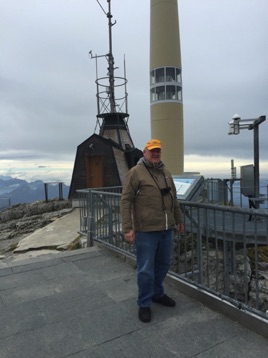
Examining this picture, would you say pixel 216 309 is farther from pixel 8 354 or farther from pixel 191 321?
pixel 8 354

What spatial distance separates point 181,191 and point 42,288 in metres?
5.47

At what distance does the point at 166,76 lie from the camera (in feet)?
84.2

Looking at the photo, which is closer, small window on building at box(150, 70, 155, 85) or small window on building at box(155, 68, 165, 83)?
small window on building at box(155, 68, 165, 83)

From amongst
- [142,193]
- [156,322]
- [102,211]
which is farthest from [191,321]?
[102,211]

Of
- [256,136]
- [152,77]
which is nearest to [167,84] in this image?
[152,77]

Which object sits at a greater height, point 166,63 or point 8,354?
point 166,63

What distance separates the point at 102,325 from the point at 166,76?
24.0 metres

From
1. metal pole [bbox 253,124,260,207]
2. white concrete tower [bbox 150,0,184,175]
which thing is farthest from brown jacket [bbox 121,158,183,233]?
white concrete tower [bbox 150,0,184,175]

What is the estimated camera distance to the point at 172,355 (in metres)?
3.27

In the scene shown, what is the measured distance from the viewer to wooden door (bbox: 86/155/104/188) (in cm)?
2075

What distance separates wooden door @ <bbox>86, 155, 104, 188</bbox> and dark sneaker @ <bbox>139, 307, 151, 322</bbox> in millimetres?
16904

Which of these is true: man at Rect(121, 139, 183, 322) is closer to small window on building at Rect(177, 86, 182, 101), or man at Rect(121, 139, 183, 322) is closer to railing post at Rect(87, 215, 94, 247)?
railing post at Rect(87, 215, 94, 247)

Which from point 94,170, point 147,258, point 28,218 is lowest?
point 28,218

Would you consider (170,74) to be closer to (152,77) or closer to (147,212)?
(152,77)
